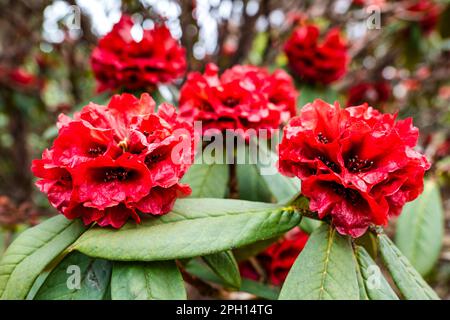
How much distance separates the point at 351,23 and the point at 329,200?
1.62 m

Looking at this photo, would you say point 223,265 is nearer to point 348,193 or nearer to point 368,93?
point 348,193

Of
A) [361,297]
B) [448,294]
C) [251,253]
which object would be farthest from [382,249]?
[448,294]

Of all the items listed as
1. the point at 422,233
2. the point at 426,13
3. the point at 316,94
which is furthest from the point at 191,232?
the point at 426,13

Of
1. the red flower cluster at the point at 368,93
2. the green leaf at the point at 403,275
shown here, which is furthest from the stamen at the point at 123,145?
the red flower cluster at the point at 368,93

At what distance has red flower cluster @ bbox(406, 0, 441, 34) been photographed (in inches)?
79.5

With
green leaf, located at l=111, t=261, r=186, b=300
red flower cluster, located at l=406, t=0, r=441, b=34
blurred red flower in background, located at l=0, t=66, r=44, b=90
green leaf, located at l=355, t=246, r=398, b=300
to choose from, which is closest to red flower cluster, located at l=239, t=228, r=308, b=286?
green leaf, located at l=355, t=246, r=398, b=300

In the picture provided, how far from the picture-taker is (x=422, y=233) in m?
1.24

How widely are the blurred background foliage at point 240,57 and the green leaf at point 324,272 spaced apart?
756 mm

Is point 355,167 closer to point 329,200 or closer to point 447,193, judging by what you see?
point 329,200

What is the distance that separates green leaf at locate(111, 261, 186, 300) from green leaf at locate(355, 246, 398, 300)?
294 millimetres

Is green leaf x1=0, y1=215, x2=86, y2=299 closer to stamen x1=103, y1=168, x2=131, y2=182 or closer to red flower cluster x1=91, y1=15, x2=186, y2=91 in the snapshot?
stamen x1=103, y1=168, x2=131, y2=182

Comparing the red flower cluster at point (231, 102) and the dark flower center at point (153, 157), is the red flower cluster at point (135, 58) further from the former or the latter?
the dark flower center at point (153, 157)

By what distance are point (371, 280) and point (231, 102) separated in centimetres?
49
